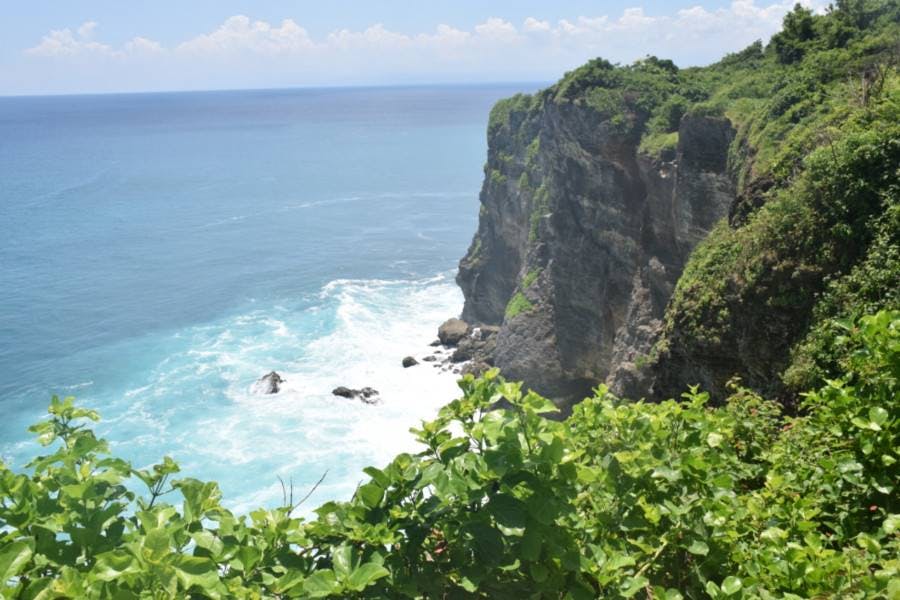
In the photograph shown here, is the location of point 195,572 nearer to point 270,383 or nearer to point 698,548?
point 698,548

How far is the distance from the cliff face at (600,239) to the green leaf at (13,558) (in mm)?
29398

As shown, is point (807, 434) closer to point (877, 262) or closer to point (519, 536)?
point (519, 536)

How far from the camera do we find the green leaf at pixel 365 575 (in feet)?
12.0

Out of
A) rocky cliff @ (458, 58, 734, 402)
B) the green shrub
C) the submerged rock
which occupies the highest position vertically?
rocky cliff @ (458, 58, 734, 402)

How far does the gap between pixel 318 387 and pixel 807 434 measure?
43.0 m

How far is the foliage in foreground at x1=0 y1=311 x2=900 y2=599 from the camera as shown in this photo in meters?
3.81

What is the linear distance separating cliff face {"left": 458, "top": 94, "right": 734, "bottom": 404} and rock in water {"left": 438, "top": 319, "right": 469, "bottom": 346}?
7.30 m

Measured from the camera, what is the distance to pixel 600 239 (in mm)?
39188

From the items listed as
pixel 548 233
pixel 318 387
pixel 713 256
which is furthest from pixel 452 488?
pixel 318 387

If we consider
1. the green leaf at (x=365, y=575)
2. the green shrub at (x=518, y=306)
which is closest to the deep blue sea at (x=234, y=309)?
the green shrub at (x=518, y=306)

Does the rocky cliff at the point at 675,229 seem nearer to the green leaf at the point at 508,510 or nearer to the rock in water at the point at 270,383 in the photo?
the green leaf at the point at 508,510

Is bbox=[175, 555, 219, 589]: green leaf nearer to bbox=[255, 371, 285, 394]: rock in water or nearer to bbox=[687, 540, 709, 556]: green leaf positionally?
bbox=[687, 540, 709, 556]: green leaf

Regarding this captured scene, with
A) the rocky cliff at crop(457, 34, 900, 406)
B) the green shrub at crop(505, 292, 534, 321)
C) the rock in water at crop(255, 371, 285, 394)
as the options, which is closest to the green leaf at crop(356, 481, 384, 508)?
the rocky cliff at crop(457, 34, 900, 406)

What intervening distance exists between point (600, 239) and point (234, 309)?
3683 centimetres
